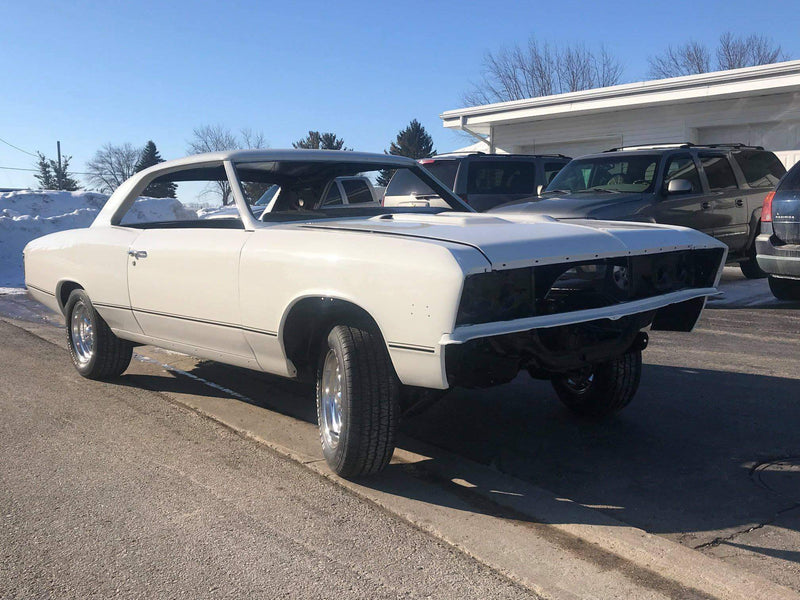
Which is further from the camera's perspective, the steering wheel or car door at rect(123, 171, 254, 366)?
the steering wheel

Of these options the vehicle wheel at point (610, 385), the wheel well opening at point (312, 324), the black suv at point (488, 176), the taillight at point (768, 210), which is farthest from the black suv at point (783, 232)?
the wheel well opening at point (312, 324)

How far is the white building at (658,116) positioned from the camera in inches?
625

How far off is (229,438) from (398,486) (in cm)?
122

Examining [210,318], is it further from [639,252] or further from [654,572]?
[654,572]

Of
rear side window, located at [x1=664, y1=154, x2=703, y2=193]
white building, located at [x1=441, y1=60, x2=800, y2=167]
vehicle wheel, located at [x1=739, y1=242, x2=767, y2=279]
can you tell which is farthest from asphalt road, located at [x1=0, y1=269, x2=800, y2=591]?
white building, located at [x1=441, y1=60, x2=800, y2=167]

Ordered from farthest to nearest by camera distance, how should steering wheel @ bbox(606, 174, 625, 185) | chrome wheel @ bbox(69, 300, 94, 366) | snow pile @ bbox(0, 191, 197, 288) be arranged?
snow pile @ bbox(0, 191, 197, 288) < steering wheel @ bbox(606, 174, 625, 185) < chrome wheel @ bbox(69, 300, 94, 366)

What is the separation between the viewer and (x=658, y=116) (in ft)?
60.1

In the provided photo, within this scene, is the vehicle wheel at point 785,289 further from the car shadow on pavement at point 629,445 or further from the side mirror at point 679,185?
the car shadow on pavement at point 629,445

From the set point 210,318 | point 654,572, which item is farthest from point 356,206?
point 654,572

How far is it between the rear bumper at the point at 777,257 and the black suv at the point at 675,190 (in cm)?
137

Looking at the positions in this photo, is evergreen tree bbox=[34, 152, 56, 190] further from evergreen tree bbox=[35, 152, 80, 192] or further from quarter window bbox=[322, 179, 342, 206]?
quarter window bbox=[322, 179, 342, 206]

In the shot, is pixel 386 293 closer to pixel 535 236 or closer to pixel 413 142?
pixel 535 236

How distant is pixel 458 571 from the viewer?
9.77 ft

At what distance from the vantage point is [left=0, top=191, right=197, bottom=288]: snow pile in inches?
700
